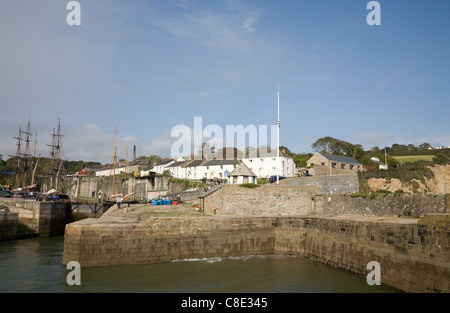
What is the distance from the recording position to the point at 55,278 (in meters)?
15.9

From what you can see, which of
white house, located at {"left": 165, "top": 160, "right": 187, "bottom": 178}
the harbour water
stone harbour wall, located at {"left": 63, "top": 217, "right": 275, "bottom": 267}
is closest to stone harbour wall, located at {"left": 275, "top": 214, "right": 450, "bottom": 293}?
the harbour water

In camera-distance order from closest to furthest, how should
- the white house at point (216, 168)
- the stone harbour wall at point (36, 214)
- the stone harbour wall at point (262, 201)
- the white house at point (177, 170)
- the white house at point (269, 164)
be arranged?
the stone harbour wall at point (262, 201)
the stone harbour wall at point (36, 214)
the white house at point (269, 164)
the white house at point (216, 168)
the white house at point (177, 170)

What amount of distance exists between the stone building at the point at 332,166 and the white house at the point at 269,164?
7.62 meters

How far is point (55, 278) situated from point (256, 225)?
1249 centimetres

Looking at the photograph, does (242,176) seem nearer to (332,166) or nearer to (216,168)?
(332,166)

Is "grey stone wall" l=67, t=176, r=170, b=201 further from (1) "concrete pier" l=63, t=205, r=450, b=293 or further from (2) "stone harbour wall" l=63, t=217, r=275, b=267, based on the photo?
(2) "stone harbour wall" l=63, t=217, r=275, b=267

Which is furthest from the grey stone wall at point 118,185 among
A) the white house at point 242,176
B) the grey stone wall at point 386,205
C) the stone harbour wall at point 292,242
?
the grey stone wall at point 386,205

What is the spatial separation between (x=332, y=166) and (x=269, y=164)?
43.2ft

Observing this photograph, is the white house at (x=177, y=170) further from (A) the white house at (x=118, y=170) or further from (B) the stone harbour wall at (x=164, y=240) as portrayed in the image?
(B) the stone harbour wall at (x=164, y=240)

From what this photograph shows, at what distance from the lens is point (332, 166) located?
45.4 meters

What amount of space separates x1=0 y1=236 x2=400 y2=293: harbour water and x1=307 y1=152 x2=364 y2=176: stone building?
83.0 ft

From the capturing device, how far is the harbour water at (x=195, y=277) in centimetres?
1415
